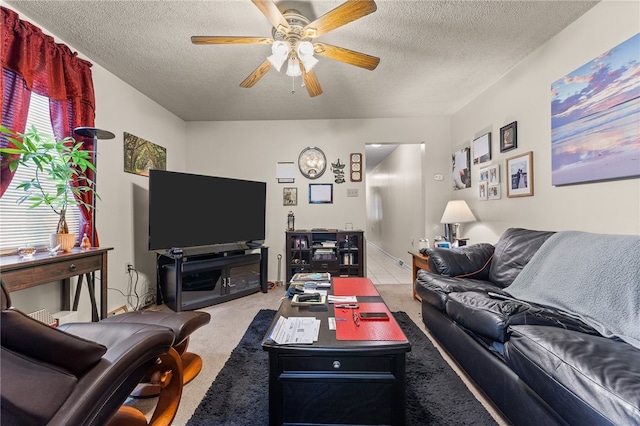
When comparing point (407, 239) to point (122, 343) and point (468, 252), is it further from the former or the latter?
point (122, 343)

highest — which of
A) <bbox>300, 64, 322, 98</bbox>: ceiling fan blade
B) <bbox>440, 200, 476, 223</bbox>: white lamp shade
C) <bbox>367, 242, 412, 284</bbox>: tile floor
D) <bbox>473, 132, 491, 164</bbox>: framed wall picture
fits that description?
<bbox>300, 64, 322, 98</bbox>: ceiling fan blade

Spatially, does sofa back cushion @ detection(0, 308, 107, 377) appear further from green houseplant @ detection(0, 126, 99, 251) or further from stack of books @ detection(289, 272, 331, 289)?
stack of books @ detection(289, 272, 331, 289)

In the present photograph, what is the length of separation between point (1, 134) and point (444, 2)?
3.06m

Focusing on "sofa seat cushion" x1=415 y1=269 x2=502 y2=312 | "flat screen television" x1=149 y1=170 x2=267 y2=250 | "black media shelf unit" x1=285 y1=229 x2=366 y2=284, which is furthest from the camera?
"black media shelf unit" x1=285 y1=229 x2=366 y2=284

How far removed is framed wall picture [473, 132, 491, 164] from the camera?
304 centimetres

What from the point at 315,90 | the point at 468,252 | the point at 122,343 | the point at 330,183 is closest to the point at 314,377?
the point at 122,343

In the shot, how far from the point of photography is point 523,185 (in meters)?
2.52

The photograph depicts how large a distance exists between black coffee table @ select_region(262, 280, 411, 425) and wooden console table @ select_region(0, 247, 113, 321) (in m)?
1.29

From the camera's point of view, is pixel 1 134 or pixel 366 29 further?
pixel 366 29

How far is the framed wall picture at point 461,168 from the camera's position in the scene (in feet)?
11.5

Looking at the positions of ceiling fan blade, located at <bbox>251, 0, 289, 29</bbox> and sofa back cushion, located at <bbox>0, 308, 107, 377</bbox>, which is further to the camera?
ceiling fan blade, located at <bbox>251, 0, 289, 29</bbox>

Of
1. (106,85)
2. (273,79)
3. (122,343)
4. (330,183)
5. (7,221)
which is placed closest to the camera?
(122,343)

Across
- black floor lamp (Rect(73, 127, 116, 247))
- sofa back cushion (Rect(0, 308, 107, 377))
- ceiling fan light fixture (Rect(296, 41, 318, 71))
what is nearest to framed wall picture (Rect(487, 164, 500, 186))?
ceiling fan light fixture (Rect(296, 41, 318, 71))

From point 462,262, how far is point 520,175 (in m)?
1.02
